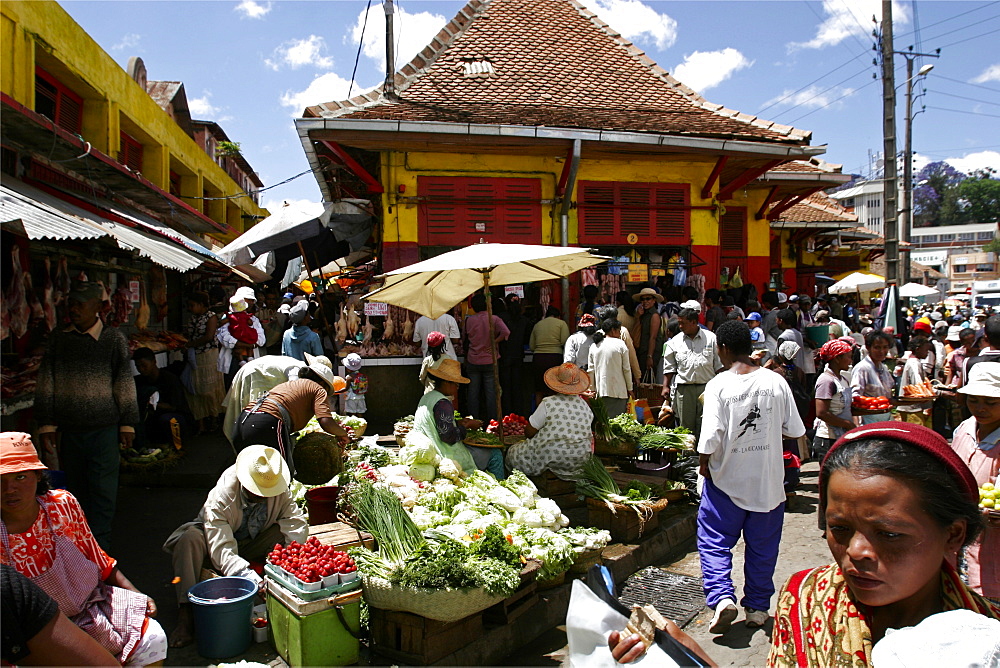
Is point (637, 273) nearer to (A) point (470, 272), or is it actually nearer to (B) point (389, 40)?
(A) point (470, 272)

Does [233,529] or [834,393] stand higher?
[834,393]

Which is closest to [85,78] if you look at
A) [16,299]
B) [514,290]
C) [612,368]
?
[16,299]

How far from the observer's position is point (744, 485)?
4.34 meters

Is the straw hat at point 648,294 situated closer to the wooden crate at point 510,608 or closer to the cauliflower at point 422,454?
the cauliflower at point 422,454


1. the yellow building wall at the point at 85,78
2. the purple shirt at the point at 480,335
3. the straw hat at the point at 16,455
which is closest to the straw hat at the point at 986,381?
the straw hat at the point at 16,455

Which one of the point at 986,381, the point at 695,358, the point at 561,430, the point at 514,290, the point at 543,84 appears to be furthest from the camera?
the point at 543,84

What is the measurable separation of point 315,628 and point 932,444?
11.0 ft

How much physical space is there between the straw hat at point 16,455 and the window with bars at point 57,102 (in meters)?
10.1

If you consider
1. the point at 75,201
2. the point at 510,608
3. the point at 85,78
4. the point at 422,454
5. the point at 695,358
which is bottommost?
the point at 510,608

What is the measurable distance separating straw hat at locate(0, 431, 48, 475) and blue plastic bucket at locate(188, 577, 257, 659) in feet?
4.67

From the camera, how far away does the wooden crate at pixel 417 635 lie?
3.93 metres

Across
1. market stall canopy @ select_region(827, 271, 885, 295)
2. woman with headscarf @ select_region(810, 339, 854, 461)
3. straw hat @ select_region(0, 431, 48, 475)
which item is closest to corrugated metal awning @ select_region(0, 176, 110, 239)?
straw hat @ select_region(0, 431, 48, 475)

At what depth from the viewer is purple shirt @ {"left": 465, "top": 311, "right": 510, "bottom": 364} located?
31.4 ft

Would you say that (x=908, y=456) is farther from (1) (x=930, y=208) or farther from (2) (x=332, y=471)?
(1) (x=930, y=208)
